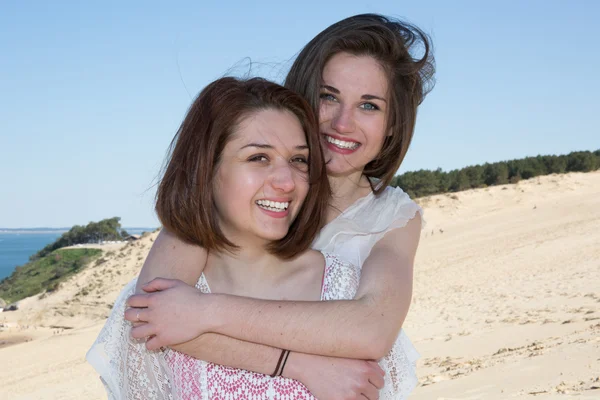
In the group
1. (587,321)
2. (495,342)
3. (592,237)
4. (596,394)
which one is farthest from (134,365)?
(592,237)

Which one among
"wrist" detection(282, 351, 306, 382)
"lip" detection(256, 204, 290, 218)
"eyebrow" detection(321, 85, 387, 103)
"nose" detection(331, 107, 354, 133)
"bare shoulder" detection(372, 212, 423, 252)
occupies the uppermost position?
"eyebrow" detection(321, 85, 387, 103)

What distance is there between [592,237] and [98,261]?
64.5 ft

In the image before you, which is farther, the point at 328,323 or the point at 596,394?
the point at 596,394

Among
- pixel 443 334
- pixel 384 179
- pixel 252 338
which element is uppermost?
pixel 384 179

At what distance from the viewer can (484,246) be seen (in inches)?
874

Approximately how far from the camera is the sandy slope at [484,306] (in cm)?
739

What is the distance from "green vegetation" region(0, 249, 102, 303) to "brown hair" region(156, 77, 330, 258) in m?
25.7

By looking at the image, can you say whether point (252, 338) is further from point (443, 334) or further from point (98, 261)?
point (98, 261)

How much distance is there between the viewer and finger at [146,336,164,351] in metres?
2.63

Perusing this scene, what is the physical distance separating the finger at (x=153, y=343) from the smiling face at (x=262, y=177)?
570 mm

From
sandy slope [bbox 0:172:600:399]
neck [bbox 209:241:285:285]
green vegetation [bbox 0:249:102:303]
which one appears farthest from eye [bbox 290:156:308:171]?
green vegetation [bbox 0:249:102:303]

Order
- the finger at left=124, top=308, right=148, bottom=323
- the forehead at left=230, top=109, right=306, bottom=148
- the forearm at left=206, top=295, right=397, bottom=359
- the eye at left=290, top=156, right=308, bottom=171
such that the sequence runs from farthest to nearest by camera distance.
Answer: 1. the eye at left=290, top=156, right=308, bottom=171
2. the forehead at left=230, top=109, right=306, bottom=148
3. the finger at left=124, top=308, right=148, bottom=323
4. the forearm at left=206, top=295, right=397, bottom=359

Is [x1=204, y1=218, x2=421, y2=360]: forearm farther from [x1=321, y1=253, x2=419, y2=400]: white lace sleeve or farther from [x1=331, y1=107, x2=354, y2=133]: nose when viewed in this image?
[x1=331, y1=107, x2=354, y2=133]: nose

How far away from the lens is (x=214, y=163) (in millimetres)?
2812
